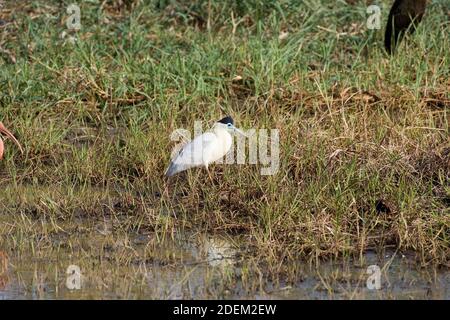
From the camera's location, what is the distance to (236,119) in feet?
26.3

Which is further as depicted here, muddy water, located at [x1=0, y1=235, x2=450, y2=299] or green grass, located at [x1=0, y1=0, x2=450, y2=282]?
green grass, located at [x1=0, y1=0, x2=450, y2=282]

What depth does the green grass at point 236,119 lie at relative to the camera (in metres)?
6.62

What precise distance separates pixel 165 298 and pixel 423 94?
3.60 m

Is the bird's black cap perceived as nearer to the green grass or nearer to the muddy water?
the green grass

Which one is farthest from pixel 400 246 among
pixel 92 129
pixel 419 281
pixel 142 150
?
pixel 92 129

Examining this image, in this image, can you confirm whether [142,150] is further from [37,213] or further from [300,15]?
[300,15]

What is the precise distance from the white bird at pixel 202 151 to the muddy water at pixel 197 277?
0.92m

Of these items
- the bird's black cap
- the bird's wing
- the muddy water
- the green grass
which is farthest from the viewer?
the bird's black cap

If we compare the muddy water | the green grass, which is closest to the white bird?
the green grass

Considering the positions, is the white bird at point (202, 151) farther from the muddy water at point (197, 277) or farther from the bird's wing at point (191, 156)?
the muddy water at point (197, 277)

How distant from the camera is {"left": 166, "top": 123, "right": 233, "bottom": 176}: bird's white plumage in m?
7.26

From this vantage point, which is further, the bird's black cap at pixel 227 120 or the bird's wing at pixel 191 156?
the bird's black cap at pixel 227 120

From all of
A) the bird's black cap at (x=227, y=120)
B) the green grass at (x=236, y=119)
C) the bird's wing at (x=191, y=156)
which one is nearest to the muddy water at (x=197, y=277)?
the green grass at (x=236, y=119)

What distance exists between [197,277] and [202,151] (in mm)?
1442
